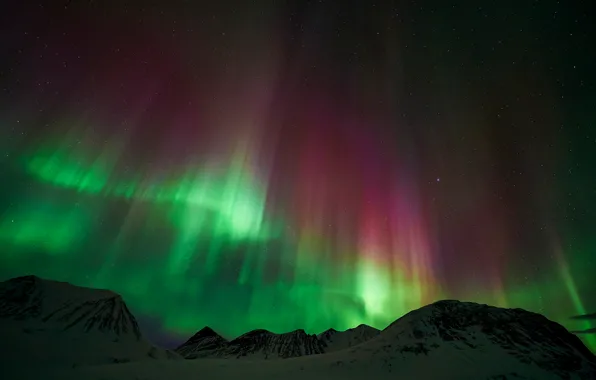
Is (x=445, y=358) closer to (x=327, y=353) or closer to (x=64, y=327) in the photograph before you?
(x=327, y=353)

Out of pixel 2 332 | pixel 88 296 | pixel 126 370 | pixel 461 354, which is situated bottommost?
pixel 126 370

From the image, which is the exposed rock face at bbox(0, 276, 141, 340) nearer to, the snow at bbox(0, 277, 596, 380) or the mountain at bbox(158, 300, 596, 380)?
the snow at bbox(0, 277, 596, 380)

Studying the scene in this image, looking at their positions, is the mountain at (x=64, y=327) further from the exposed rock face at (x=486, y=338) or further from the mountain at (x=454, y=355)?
the exposed rock face at (x=486, y=338)

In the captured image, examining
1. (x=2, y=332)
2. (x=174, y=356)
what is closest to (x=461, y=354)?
(x=174, y=356)

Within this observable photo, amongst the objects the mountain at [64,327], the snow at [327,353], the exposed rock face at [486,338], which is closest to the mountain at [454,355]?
the exposed rock face at [486,338]

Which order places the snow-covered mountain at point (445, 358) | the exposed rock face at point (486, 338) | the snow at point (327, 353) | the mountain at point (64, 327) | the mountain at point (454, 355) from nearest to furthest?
the snow-covered mountain at point (445, 358) < the snow at point (327, 353) < the mountain at point (454, 355) < the exposed rock face at point (486, 338) < the mountain at point (64, 327)

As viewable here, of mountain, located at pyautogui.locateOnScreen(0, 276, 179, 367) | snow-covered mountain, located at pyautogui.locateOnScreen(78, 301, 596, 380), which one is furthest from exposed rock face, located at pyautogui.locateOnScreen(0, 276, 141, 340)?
snow-covered mountain, located at pyautogui.locateOnScreen(78, 301, 596, 380)

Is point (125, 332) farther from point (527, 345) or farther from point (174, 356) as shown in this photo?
point (527, 345)

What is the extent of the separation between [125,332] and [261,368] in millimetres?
65062

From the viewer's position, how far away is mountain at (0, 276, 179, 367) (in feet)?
266

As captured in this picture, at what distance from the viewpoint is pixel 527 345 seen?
78312 millimetres

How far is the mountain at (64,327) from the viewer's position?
81.0m

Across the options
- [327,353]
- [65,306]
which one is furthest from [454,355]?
[65,306]

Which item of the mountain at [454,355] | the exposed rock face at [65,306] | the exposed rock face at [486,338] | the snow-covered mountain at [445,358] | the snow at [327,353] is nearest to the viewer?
the snow-covered mountain at [445,358]
